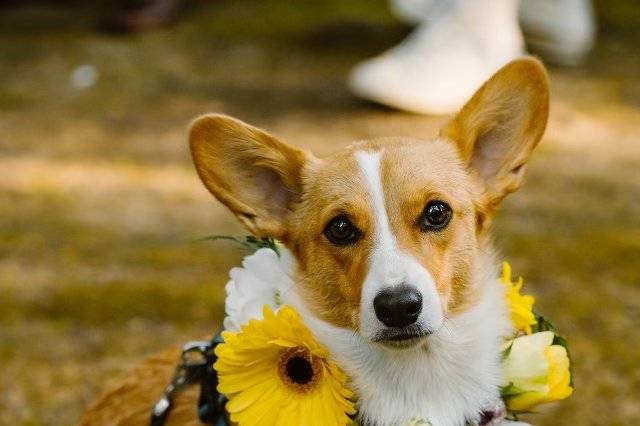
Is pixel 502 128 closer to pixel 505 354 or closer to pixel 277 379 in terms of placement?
pixel 505 354

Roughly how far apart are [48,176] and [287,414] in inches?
120

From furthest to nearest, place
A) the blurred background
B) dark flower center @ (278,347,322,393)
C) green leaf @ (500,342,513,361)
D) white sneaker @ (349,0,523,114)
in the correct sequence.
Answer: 1. white sneaker @ (349,0,523,114)
2. the blurred background
3. green leaf @ (500,342,513,361)
4. dark flower center @ (278,347,322,393)

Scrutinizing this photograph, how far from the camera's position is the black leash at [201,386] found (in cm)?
206

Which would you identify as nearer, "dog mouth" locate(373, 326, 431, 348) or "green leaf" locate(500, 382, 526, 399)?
"dog mouth" locate(373, 326, 431, 348)

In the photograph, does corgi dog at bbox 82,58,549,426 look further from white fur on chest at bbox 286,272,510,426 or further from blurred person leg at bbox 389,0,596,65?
blurred person leg at bbox 389,0,596,65

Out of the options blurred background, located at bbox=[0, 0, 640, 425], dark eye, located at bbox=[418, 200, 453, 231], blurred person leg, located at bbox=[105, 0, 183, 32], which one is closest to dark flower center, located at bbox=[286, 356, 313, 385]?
dark eye, located at bbox=[418, 200, 453, 231]

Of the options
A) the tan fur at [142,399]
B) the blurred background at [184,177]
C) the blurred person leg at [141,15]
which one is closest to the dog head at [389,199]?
the tan fur at [142,399]

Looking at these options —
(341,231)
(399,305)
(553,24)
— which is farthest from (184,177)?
(399,305)

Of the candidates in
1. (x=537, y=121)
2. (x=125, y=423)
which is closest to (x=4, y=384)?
(x=125, y=423)

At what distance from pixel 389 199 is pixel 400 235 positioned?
3.5 inches

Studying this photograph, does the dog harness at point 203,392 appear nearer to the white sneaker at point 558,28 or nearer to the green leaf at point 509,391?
the green leaf at point 509,391

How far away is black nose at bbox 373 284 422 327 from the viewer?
5.86ft

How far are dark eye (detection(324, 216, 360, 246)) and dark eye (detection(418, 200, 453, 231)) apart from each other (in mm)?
138

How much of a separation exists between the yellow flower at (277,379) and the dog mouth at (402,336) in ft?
0.46
